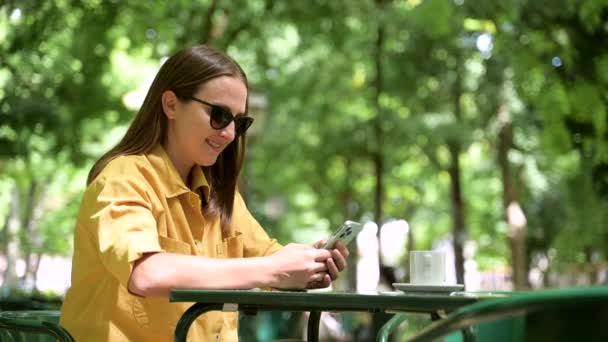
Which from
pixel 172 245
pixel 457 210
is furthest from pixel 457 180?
pixel 172 245

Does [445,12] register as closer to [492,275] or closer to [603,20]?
[603,20]

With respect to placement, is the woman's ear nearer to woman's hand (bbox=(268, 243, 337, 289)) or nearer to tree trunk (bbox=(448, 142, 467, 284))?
woman's hand (bbox=(268, 243, 337, 289))

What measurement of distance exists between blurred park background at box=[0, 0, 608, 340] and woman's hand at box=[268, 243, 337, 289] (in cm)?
212

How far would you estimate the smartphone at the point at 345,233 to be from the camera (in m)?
2.87

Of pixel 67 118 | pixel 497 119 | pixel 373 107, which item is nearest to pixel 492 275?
pixel 497 119

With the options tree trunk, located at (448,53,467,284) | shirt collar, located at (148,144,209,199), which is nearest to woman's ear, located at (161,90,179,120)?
shirt collar, located at (148,144,209,199)

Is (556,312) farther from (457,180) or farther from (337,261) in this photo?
(457,180)

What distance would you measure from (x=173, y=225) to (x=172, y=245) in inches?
2.8

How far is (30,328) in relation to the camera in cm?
277

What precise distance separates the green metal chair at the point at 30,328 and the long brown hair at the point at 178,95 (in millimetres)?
465

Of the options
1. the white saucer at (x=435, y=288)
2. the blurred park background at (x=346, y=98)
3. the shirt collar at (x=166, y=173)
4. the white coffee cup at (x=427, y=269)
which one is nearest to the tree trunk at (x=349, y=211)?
the blurred park background at (x=346, y=98)

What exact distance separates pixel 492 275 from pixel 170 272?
38.2 metres

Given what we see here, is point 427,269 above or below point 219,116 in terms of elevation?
below

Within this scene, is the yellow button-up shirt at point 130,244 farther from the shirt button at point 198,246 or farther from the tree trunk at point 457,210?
the tree trunk at point 457,210
